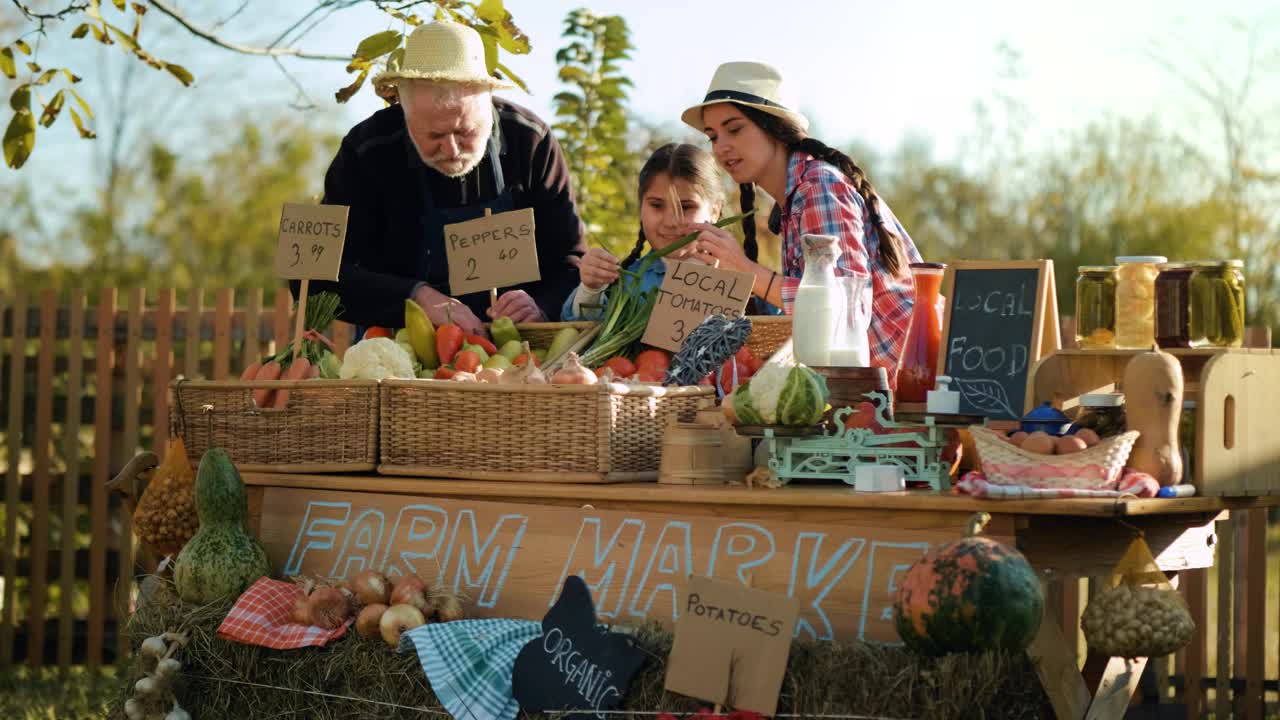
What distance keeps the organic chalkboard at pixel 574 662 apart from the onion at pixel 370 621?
0.37 meters

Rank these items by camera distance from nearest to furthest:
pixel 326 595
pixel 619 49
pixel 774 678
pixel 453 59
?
pixel 774 678 < pixel 326 595 < pixel 453 59 < pixel 619 49

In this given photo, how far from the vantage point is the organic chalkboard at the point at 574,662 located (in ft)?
8.82

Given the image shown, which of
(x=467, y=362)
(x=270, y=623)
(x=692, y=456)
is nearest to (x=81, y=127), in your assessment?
(x=467, y=362)

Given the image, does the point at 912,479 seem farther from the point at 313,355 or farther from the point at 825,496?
the point at 313,355

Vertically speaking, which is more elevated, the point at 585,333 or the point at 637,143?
the point at 637,143

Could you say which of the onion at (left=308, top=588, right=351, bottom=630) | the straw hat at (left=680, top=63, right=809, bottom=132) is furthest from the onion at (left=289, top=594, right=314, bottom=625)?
the straw hat at (left=680, top=63, right=809, bottom=132)

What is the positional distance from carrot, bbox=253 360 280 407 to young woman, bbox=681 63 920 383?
1.17 meters

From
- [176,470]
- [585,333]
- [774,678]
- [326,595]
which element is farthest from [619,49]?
[774,678]

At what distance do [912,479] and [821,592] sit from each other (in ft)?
1.07

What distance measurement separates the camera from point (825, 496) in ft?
9.03

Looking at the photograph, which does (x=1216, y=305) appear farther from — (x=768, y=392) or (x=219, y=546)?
(x=219, y=546)

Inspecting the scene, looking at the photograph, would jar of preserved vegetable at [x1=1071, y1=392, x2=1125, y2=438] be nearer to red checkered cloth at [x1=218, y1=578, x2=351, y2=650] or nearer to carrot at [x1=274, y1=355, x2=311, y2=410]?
red checkered cloth at [x1=218, y1=578, x2=351, y2=650]

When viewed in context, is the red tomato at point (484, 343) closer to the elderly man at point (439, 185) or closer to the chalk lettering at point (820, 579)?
the elderly man at point (439, 185)

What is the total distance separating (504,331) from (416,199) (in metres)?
0.74
